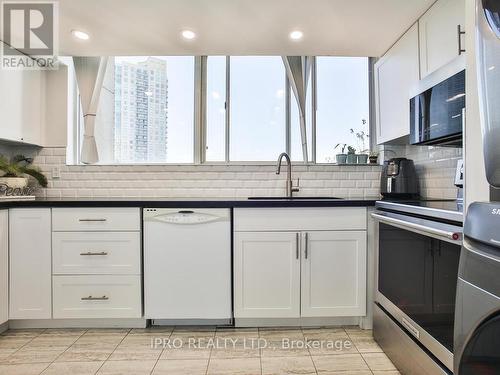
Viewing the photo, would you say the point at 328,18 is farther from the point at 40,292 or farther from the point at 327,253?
the point at 40,292

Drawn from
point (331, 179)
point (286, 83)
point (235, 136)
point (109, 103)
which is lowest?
point (331, 179)

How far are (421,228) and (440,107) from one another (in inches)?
25.5

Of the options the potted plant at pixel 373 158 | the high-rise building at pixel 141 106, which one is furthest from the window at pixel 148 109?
the potted plant at pixel 373 158

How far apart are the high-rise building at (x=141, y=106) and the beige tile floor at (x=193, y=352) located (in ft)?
5.29

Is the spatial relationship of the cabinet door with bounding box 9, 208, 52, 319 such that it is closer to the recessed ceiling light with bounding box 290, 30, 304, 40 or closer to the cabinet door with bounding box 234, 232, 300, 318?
the cabinet door with bounding box 234, 232, 300, 318

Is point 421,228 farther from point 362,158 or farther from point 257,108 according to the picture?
point 257,108

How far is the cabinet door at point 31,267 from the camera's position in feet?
6.61

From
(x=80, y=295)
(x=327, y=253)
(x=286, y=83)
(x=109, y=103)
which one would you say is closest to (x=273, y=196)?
(x=327, y=253)

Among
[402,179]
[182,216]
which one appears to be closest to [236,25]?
[182,216]

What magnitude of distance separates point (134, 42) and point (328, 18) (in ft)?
4.83

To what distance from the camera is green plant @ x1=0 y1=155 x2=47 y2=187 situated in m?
2.32

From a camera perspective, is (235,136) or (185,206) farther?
(235,136)

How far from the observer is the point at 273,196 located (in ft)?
8.80

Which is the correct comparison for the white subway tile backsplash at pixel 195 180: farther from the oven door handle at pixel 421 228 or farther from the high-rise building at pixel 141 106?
the oven door handle at pixel 421 228
